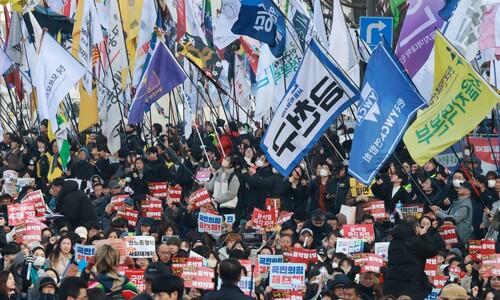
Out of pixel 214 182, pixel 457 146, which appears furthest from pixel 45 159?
pixel 457 146

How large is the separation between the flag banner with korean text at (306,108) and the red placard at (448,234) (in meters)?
1.88

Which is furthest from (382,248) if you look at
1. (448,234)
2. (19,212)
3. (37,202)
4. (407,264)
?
(37,202)

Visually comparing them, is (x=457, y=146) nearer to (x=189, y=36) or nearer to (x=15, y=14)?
(x=189, y=36)

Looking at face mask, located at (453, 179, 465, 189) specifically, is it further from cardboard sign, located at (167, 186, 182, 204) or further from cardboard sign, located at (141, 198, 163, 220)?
cardboard sign, located at (167, 186, 182, 204)

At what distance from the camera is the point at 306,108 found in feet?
64.9

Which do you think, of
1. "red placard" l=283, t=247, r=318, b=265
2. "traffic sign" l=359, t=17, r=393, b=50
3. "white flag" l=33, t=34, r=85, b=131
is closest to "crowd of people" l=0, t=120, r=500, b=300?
"red placard" l=283, t=247, r=318, b=265

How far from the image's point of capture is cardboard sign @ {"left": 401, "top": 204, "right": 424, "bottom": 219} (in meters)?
20.4

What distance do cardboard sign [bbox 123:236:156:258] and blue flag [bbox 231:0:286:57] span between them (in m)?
6.09

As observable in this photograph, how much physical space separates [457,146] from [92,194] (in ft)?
18.9

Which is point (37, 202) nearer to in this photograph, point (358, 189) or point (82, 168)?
point (82, 168)

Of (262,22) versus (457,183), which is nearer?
(457,183)

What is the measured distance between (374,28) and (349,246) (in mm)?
5734

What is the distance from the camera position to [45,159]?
28562 millimetres

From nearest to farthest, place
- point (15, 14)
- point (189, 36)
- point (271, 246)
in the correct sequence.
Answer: point (271, 246)
point (189, 36)
point (15, 14)
